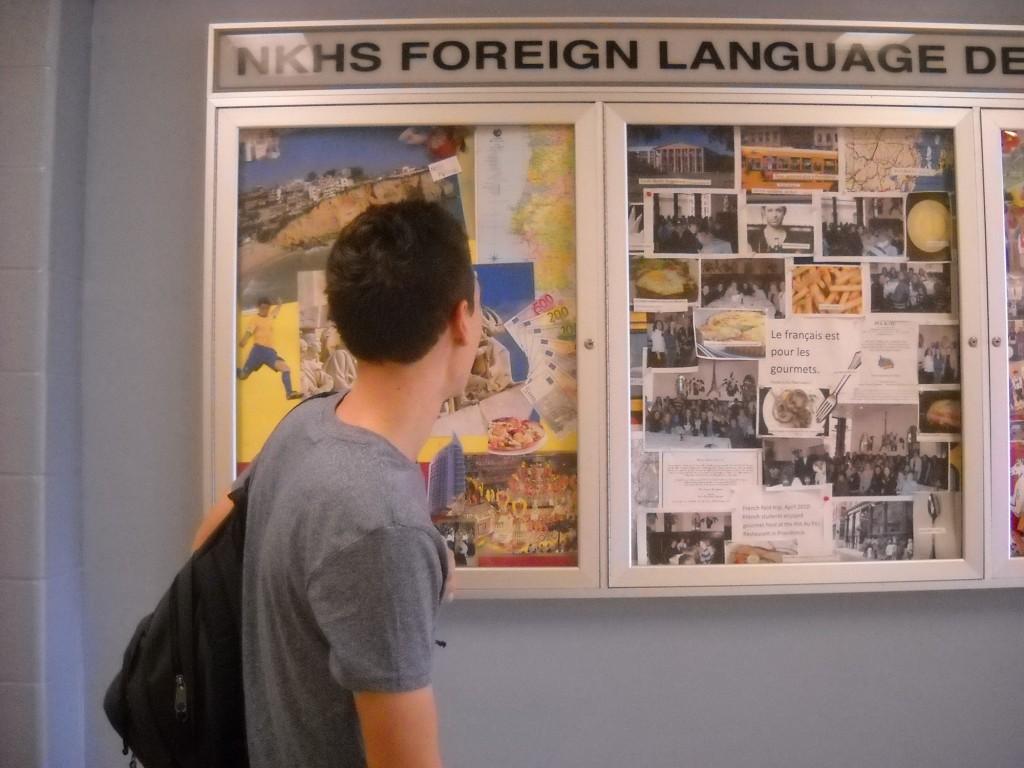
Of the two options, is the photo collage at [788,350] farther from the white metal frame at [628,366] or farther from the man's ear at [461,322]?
the man's ear at [461,322]

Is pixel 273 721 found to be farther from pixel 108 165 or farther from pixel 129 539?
pixel 108 165

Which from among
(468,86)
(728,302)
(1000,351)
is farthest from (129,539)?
(1000,351)

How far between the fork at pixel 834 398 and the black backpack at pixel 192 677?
52.3 inches

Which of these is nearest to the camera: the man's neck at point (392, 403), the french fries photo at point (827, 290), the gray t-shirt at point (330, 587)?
the gray t-shirt at point (330, 587)

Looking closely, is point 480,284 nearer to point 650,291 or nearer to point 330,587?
point 650,291

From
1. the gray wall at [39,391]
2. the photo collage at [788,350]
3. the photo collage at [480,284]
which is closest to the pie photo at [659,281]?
the photo collage at [788,350]

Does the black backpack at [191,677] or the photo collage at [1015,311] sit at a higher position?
the photo collage at [1015,311]

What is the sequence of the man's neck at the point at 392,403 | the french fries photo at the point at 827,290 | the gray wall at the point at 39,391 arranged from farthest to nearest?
the french fries photo at the point at 827,290 → the gray wall at the point at 39,391 → the man's neck at the point at 392,403

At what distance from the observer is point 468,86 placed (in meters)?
1.58

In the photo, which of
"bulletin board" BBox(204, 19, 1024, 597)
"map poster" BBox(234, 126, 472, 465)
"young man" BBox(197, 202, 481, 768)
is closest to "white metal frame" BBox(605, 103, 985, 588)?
"bulletin board" BBox(204, 19, 1024, 597)

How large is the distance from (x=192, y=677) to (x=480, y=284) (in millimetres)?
1015

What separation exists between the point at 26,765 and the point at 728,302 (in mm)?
1981

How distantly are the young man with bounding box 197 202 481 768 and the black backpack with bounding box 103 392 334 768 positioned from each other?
0.25 feet

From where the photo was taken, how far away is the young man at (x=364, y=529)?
690mm
